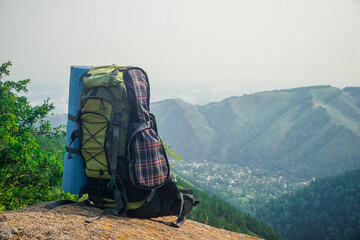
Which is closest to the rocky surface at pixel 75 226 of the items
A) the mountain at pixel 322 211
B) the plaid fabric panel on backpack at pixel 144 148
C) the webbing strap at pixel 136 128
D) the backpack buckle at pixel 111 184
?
the backpack buckle at pixel 111 184

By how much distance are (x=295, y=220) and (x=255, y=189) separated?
211 ft

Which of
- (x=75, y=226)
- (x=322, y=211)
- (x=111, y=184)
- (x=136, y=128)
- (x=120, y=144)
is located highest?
(x=136, y=128)

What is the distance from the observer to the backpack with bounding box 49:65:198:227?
371cm

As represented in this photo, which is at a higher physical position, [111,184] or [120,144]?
[120,144]

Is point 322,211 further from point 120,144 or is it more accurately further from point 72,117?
point 72,117

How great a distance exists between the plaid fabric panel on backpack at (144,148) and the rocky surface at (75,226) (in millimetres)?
596

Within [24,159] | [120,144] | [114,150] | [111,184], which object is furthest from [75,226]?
[24,159]

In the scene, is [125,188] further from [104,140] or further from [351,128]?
Answer: [351,128]

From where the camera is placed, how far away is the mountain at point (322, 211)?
304ft

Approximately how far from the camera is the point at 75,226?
9.59ft

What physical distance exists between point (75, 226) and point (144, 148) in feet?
4.20

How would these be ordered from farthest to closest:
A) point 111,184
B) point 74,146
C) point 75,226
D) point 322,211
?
point 322,211
point 74,146
point 111,184
point 75,226

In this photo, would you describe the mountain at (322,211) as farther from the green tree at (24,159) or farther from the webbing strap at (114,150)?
the webbing strap at (114,150)

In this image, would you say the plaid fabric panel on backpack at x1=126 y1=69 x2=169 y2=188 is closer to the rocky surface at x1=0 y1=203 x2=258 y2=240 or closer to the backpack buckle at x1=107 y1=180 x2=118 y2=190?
the backpack buckle at x1=107 y1=180 x2=118 y2=190
